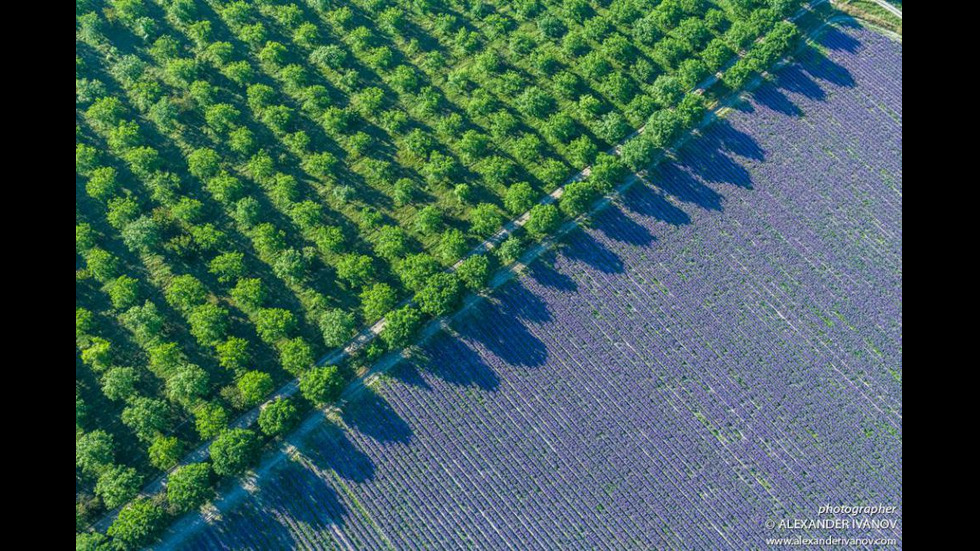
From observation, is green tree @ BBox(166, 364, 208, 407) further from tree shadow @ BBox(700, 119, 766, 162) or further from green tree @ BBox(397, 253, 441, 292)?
tree shadow @ BBox(700, 119, 766, 162)

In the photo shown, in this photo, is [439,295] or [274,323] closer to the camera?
[274,323]

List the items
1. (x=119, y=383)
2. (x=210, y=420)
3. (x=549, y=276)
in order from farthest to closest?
(x=549, y=276)
(x=119, y=383)
(x=210, y=420)

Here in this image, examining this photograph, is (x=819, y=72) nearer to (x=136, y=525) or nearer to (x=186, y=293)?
(x=186, y=293)

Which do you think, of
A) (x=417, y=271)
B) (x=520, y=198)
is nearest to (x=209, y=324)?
(x=417, y=271)

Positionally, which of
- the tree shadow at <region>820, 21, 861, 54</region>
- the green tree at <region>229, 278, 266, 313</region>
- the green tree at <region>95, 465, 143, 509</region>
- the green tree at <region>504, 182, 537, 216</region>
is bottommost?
the green tree at <region>95, 465, 143, 509</region>

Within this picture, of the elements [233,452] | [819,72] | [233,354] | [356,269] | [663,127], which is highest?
[819,72]

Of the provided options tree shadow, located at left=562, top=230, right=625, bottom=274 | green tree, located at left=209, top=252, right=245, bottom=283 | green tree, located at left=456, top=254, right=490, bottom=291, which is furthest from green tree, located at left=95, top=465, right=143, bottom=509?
tree shadow, located at left=562, top=230, right=625, bottom=274

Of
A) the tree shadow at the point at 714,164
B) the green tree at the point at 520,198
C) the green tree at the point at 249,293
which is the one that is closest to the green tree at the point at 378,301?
the green tree at the point at 249,293
